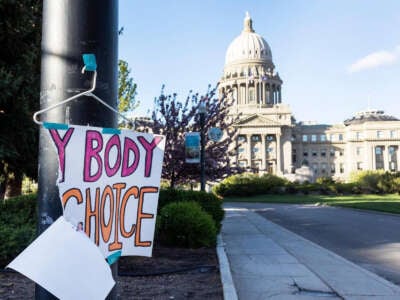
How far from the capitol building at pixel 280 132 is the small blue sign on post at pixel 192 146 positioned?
305 ft

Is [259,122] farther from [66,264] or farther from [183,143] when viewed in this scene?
[66,264]

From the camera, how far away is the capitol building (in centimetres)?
11138

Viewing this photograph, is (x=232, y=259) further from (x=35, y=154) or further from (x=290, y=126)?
(x=290, y=126)

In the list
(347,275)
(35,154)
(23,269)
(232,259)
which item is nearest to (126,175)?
(23,269)

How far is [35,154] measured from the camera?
13.2m

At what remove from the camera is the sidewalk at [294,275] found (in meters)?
6.29

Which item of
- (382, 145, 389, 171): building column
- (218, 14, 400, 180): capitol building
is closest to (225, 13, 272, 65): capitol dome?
(218, 14, 400, 180): capitol building

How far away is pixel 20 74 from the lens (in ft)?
38.0

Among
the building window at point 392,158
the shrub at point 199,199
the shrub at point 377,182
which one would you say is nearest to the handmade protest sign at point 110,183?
the shrub at point 199,199

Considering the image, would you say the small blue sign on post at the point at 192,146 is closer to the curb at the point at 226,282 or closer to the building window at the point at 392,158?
the curb at the point at 226,282

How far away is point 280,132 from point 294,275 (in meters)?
106

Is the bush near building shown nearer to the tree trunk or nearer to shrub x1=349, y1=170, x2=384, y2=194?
shrub x1=349, y1=170, x2=384, y2=194

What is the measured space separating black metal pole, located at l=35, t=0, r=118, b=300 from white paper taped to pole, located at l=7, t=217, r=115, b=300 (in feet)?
0.36

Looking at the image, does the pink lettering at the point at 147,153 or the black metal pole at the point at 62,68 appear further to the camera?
the pink lettering at the point at 147,153
